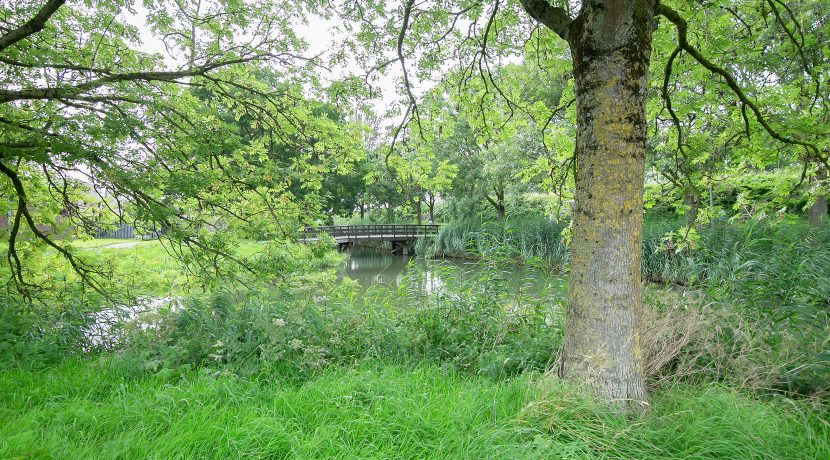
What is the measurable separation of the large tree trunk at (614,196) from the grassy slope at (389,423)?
286 mm

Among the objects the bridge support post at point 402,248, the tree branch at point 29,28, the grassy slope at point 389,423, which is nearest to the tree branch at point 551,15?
the grassy slope at point 389,423

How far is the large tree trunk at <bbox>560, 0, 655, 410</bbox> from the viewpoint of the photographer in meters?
2.35

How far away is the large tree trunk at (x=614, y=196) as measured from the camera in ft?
7.71

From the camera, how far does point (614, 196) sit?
2.35 m

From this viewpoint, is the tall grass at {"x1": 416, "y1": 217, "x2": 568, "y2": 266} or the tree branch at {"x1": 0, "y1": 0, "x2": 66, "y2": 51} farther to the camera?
the tall grass at {"x1": 416, "y1": 217, "x2": 568, "y2": 266}

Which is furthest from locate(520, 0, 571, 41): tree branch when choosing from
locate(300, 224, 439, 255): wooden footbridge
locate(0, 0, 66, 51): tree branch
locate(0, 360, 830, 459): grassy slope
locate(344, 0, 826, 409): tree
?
locate(300, 224, 439, 255): wooden footbridge

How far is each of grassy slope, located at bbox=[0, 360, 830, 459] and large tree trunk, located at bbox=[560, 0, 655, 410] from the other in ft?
0.94

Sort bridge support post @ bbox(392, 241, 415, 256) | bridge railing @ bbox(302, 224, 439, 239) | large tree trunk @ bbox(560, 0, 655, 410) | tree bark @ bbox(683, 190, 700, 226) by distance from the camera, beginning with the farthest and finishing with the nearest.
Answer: bridge support post @ bbox(392, 241, 415, 256) → bridge railing @ bbox(302, 224, 439, 239) → tree bark @ bbox(683, 190, 700, 226) → large tree trunk @ bbox(560, 0, 655, 410)

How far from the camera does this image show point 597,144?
7.80 feet

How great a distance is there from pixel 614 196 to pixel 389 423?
174 centimetres

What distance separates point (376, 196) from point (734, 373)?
25.4m

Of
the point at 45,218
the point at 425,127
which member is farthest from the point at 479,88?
the point at 45,218

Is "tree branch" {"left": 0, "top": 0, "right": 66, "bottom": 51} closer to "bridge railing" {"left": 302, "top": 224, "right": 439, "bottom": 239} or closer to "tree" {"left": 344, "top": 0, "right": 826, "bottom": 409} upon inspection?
"tree" {"left": 344, "top": 0, "right": 826, "bottom": 409}

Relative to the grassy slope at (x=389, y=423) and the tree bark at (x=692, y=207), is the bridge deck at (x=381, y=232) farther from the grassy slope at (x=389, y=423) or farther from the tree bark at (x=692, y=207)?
the grassy slope at (x=389, y=423)
